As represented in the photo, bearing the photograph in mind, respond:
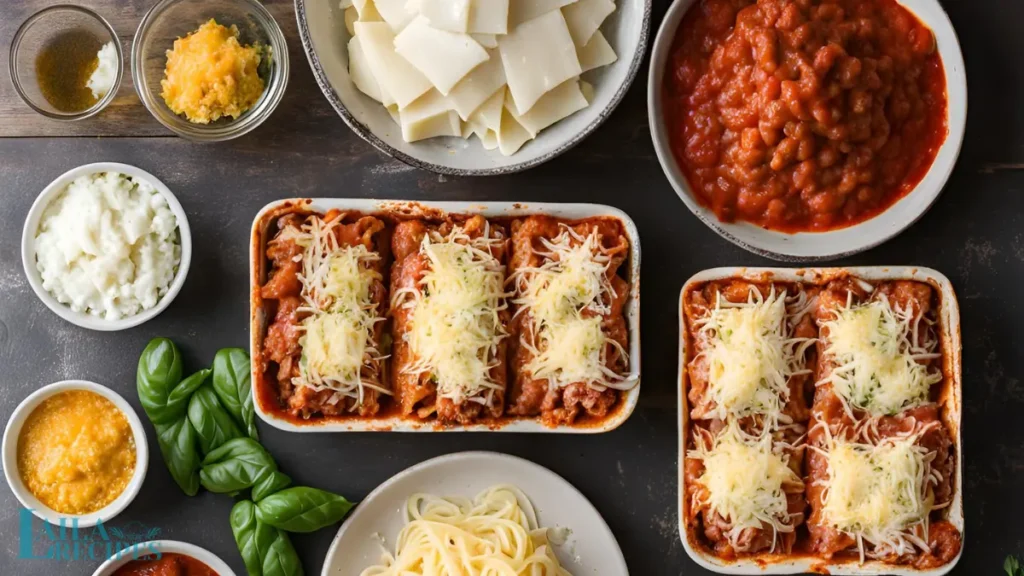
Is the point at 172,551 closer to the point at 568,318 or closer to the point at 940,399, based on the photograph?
→ the point at 568,318

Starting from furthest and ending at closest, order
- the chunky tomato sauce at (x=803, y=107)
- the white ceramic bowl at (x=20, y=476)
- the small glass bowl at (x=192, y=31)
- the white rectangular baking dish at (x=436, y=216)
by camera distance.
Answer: the small glass bowl at (x=192, y=31) < the white ceramic bowl at (x=20, y=476) < the white rectangular baking dish at (x=436, y=216) < the chunky tomato sauce at (x=803, y=107)

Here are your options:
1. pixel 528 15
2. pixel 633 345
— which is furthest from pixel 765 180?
pixel 528 15

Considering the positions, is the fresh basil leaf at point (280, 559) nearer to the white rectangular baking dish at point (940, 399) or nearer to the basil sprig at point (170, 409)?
the basil sprig at point (170, 409)

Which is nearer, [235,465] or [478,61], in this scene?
[478,61]

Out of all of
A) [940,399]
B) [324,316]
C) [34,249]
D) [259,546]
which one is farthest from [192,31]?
[940,399]

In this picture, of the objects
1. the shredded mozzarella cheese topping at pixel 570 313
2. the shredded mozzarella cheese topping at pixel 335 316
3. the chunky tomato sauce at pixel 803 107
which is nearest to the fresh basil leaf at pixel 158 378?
the shredded mozzarella cheese topping at pixel 335 316

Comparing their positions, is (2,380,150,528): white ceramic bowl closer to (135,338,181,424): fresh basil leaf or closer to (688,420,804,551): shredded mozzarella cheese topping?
(135,338,181,424): fresh basil leaf

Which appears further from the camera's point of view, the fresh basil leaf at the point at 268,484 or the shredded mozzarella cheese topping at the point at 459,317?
the fresh basil leaf at the point at 268,484
